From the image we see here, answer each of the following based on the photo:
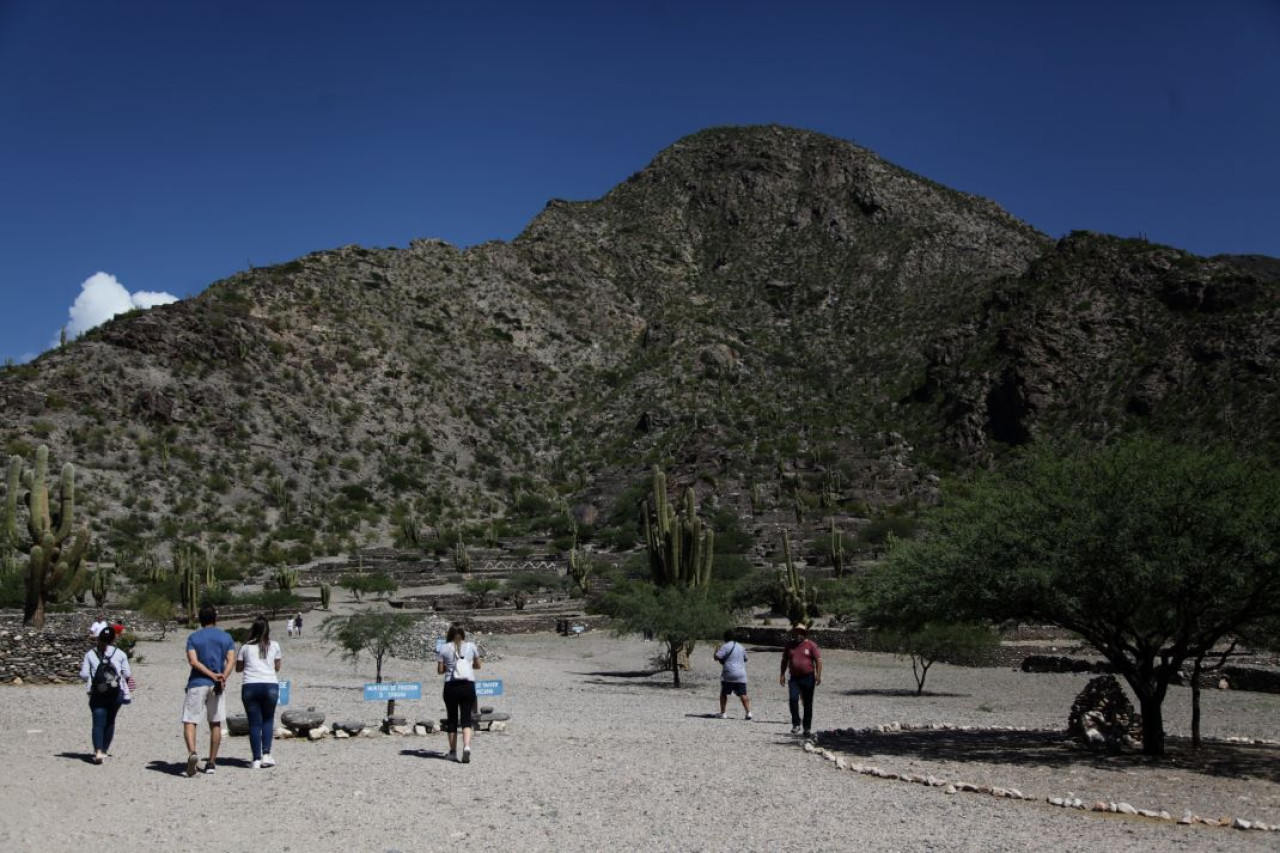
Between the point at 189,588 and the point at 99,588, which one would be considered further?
the point at 99,588

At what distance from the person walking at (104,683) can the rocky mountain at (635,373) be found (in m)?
51.2

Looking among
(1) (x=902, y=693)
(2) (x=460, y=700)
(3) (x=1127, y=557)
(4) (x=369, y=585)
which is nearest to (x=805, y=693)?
(3) (x=1127, y=557)

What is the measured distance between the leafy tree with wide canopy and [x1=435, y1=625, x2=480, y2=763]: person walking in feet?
19.1

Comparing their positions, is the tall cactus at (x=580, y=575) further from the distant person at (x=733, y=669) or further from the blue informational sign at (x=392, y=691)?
the blue informational sign at (x=392, y=691)

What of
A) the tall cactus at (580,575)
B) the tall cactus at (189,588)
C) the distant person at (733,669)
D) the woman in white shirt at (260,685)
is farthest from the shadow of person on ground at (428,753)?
the tall cactus at (580,575)

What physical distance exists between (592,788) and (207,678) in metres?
4.14

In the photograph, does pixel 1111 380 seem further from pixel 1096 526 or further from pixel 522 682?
pixel 1096 526

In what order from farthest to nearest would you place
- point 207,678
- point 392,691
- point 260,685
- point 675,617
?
point 675,617, point 392,691, point 260,685, point 207,678

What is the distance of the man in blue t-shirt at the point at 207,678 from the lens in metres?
10.9

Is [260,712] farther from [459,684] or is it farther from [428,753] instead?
[428,753]

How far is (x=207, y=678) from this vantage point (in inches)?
430

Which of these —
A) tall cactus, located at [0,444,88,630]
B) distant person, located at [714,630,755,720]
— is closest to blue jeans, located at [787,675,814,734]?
distant person, located at [714,630,755,720]

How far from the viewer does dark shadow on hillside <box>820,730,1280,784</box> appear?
1296 centimetres

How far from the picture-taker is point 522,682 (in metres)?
25.3
